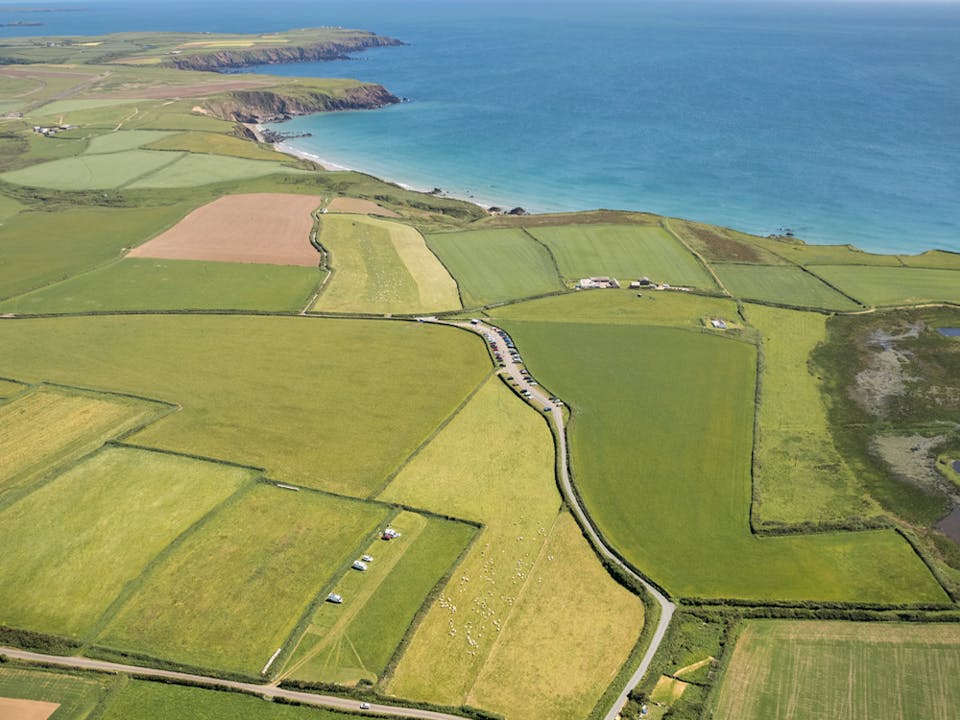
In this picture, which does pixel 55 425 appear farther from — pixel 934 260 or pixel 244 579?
pixel 934 260

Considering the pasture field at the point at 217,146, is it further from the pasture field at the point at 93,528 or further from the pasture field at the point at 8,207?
the pasture field at the point at 93,528

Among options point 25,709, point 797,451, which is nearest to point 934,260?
point 797,451

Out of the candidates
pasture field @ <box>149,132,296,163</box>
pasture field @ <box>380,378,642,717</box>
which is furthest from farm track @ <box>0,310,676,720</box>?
pasture field @ <box>149,132,296,163</box>

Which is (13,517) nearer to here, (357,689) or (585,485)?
(357,689)

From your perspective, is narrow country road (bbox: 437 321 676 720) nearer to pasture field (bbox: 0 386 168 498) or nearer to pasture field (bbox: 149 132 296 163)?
pasture field (bbox: 0 386 168 498)

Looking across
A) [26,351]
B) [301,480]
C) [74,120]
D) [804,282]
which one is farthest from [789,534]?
[74,120]

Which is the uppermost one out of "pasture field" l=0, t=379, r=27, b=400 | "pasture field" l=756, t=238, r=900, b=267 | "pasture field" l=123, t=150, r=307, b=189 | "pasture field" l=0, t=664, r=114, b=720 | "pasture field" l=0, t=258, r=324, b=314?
"pasture field" l=123, t=150, r=307, b=189

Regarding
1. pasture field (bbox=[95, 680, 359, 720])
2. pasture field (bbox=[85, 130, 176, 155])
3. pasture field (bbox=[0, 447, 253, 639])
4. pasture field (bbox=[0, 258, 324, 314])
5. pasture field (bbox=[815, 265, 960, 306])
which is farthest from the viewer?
pasture field (bbox=[85, 130, 176, 155])
